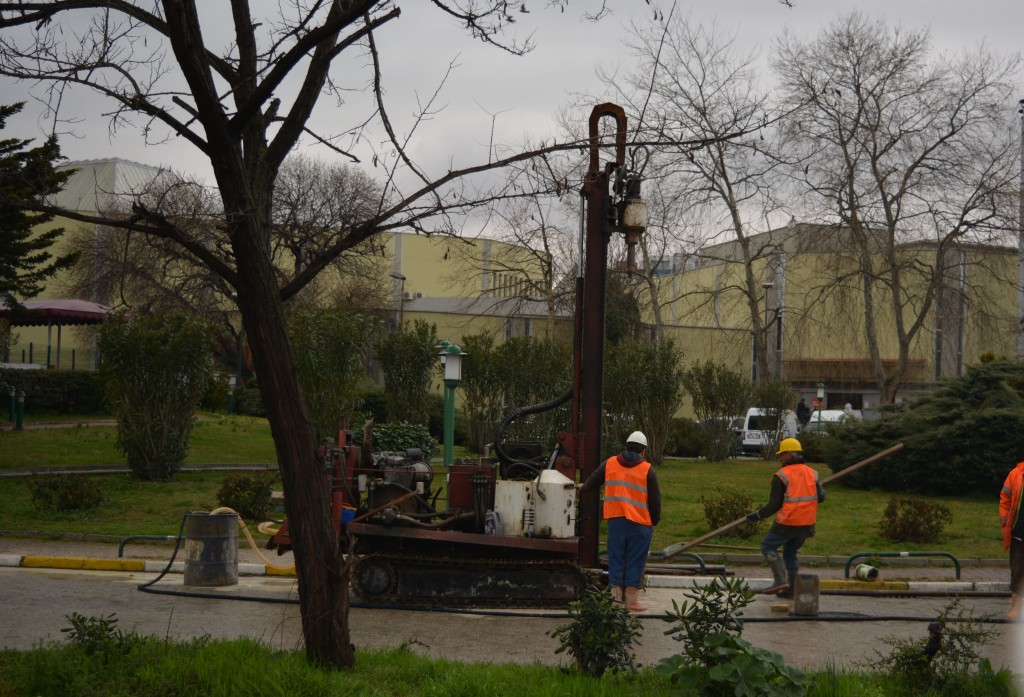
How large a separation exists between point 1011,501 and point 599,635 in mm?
6344

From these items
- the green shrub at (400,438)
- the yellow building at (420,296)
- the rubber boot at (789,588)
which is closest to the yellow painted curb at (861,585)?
the rubber boot at (789,588)

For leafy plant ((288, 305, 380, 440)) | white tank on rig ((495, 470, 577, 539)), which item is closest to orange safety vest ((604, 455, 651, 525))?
white tank on rig ((495, 470, 577, 539))

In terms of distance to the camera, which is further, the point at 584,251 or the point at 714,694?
the point at 584,251

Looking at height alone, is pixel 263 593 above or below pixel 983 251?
below

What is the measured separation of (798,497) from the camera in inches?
477

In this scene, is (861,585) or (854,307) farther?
(854,307)

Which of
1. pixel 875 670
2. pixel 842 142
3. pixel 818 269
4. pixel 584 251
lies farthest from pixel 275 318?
pixel 818 269

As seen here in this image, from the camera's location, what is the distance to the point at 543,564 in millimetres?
11281

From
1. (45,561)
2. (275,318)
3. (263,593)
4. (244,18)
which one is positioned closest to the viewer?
(275,318)

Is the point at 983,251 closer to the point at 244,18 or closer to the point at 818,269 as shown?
the point at 818,269

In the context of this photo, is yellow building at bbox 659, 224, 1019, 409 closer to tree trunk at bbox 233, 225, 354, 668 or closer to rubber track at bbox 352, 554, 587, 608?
rubber track at bbox 352, 554, 587, 608

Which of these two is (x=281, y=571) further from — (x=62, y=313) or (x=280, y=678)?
(x=62, y=313)

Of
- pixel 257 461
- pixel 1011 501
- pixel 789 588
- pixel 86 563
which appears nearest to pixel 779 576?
pixel 789 588

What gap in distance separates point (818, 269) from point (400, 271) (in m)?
29.8
